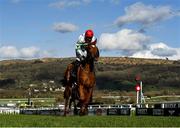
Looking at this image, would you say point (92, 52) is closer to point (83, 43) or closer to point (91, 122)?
point (83, 43)

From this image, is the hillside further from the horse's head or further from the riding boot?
the horse's head

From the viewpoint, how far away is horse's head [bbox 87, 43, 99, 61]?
72.2ft

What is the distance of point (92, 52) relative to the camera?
22.0 m

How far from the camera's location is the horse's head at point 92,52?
2202 centimetres

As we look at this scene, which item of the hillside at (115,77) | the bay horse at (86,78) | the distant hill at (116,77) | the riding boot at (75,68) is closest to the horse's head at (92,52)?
the bay horse at (86,78)

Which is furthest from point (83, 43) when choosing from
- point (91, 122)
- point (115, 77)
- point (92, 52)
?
point (115, 77)

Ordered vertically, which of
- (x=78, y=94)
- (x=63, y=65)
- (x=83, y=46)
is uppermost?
(x=63, y=65)

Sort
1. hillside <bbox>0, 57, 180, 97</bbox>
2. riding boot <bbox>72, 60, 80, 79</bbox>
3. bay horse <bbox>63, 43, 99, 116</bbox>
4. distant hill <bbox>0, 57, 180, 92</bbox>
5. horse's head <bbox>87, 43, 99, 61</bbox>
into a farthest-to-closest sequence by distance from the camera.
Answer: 1. distant hill <bbox>0, 57, 180, 92</bbox>
2. hillside <bbox>0, 57, 180, 97</bbox>
3. riding boot <bbox>72, 60, 80, 79</bbox>
4. bay horse <bbox>63, 43, 99, 116</bbox>
5. horse's head <bbox>87, 43, 99, 61</bbox>

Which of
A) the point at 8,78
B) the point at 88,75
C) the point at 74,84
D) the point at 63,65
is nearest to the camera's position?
the point at 88,75

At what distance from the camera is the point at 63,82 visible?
86.4 feet

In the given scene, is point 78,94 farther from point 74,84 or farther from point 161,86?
point 161,86

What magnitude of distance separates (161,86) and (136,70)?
2664 cm

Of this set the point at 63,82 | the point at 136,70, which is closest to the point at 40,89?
the point at 136,70

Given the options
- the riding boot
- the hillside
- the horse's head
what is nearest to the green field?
the horse's head
